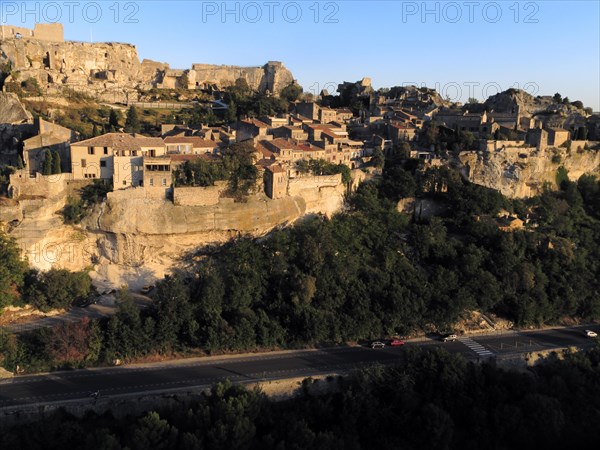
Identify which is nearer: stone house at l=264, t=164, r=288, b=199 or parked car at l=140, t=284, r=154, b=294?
parked car at l=140, t=284, r=154, b=294

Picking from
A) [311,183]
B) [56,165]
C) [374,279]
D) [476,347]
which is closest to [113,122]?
[56,165]

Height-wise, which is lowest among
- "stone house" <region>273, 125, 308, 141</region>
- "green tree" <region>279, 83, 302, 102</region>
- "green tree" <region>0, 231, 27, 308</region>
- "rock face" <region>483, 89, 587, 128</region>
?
"green tree" <region>0, 231, 27, 308</region>

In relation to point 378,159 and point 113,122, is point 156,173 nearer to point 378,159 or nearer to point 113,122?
point 113,122

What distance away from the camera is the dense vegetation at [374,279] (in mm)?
19547

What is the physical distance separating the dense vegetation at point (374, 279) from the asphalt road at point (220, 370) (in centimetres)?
61

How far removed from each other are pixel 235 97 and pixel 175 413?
101 feet

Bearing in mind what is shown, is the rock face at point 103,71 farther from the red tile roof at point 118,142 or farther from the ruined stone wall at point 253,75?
the red tile roof at point 118,142

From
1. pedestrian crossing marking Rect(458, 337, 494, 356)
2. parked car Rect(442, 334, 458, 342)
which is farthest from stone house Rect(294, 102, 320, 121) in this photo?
pedestrian crossing marking Rect(458, 337, 494, 356)

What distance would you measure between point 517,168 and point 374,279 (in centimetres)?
1333

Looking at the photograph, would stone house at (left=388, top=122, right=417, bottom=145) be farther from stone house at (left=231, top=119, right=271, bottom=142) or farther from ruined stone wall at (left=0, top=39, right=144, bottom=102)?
ruined stone wall at (left=0, top=39, right=144, bottom=102)

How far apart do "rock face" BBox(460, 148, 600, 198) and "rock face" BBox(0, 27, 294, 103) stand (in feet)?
82.7

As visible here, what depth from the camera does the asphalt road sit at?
16.5 m

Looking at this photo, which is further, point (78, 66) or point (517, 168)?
point (78, 66)

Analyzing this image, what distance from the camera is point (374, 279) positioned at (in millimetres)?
22828
